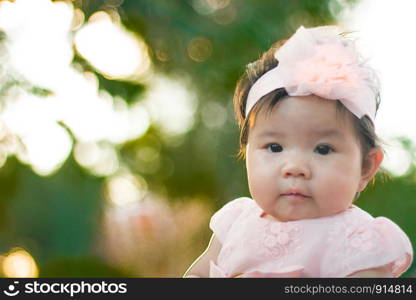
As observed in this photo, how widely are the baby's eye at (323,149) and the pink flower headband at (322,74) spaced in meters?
0.05

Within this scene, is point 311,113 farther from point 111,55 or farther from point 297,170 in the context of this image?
point 111,55

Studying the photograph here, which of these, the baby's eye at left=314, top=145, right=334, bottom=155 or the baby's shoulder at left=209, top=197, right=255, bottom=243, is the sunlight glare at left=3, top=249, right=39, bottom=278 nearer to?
the baby's shoulder at left=209, top=197, right=255, bottom=243

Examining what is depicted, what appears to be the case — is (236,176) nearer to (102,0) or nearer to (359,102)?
(102,0)

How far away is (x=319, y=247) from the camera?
66cm

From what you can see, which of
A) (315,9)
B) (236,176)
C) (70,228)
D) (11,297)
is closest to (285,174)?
(11,297)

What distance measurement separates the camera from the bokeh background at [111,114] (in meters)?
2.08

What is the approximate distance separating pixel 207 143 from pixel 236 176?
0.15m

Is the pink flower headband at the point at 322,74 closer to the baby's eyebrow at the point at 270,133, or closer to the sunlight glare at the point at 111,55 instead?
the baby's eyebrow at the point at 270,133

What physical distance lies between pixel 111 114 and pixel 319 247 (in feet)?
5.54

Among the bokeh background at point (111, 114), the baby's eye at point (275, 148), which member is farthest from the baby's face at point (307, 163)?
the bokeh background at point (111, 114)

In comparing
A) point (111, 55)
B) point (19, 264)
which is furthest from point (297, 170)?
point (19, 264)

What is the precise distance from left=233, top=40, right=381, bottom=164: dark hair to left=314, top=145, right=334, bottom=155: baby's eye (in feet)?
0.12

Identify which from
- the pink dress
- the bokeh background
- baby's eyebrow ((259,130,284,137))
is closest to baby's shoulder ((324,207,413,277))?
the pink dress

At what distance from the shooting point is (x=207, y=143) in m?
2.03
